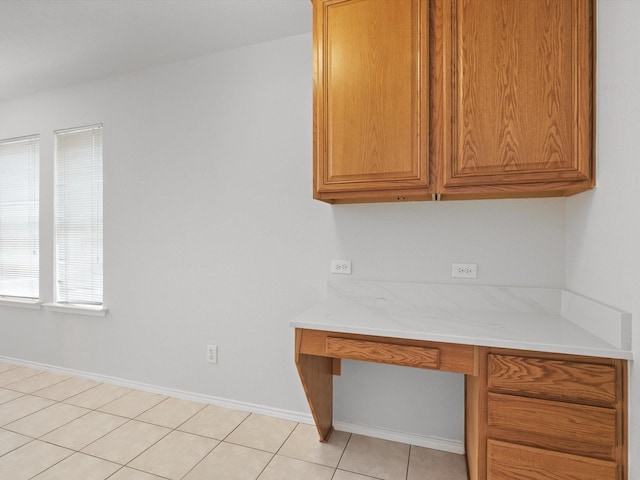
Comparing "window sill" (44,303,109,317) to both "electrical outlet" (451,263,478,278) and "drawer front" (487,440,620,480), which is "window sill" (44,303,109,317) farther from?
"drawer front" (487,440,620,480)

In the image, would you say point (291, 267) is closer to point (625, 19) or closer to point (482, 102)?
point (482, 102)

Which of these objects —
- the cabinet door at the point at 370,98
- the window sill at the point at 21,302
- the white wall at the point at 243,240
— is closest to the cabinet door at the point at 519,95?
the cabinet door at the point at 370,98

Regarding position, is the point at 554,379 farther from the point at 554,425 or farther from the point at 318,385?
the point at 318,385

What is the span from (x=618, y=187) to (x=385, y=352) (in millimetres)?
1094

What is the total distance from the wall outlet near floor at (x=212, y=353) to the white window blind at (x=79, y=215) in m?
1.17

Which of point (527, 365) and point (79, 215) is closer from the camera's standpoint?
point (527, 365)

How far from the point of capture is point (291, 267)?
7.48ft

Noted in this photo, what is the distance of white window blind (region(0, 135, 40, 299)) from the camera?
3.20 metres

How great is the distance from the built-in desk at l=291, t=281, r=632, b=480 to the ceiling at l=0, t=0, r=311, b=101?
1.79 metres

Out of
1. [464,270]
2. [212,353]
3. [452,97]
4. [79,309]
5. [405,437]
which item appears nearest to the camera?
[452,97]

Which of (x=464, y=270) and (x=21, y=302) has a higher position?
(x=464, y=270)

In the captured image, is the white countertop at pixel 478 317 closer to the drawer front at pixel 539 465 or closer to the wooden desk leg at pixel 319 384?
the wooden desk leg at pixel 319 384

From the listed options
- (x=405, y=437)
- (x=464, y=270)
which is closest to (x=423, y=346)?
(x=464, y=270)

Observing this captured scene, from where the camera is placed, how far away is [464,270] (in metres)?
1.91
